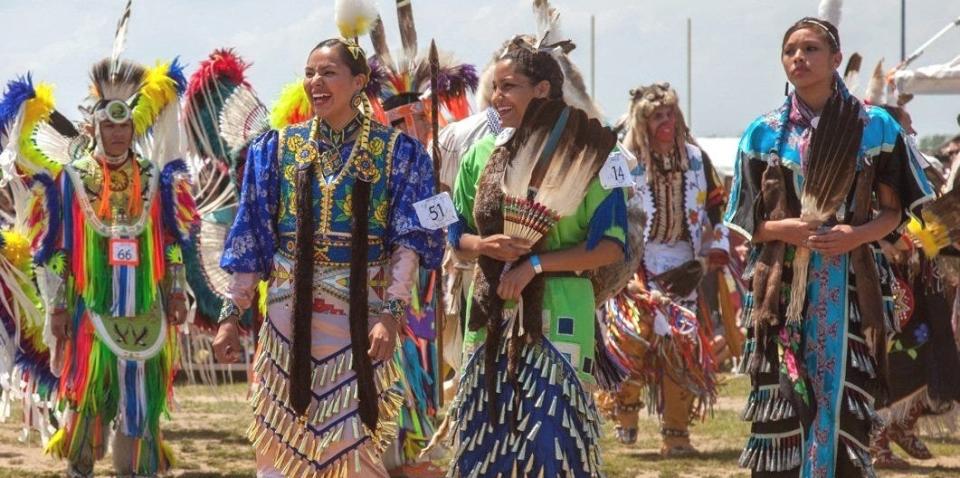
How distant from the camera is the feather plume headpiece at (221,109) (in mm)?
8164

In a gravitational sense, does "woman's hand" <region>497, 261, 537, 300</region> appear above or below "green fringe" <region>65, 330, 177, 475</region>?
above

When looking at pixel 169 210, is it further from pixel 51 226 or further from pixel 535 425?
pixel 535 425

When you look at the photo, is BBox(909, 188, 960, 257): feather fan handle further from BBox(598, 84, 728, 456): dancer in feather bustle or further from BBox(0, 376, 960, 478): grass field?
BBox(598, 84, 728, 456): dancer in feather bustle

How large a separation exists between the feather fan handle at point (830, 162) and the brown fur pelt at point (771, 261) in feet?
0.25

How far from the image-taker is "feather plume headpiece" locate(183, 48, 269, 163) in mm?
8164

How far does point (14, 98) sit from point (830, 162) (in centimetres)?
443

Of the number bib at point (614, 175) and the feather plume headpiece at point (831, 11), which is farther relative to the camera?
the feather plume headpiece at point (831, 11)

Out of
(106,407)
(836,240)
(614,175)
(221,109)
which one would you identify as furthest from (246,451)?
(836,240)

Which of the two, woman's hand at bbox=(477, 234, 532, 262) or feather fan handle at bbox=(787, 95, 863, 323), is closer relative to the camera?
woman's hand at bbox=(477, 234, 532, 262)

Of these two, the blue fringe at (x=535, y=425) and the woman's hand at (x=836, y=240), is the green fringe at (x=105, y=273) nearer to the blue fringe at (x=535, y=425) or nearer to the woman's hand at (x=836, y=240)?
the blue fringe at (x=535, y=425)

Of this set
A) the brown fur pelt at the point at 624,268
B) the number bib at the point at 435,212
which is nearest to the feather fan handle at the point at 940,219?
the brown fur pelt at the point at 624,268

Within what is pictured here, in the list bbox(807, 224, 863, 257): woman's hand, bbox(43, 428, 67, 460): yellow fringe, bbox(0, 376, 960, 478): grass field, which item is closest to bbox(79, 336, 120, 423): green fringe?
bbox(43, 428, 67, 460): yellow fringe

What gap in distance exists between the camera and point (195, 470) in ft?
25.2

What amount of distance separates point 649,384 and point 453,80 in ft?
6.36
